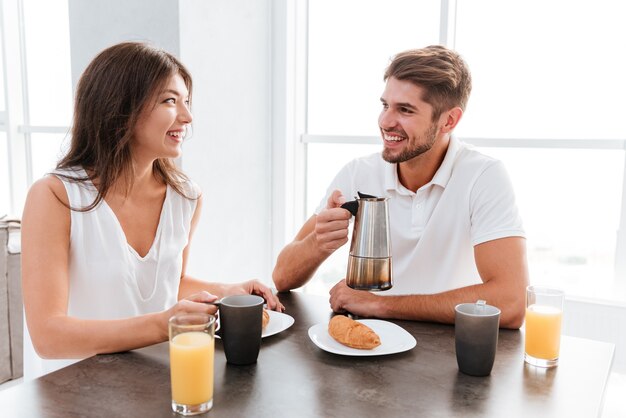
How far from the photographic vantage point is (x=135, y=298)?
1.56 m

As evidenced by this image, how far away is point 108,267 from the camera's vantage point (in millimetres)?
1510

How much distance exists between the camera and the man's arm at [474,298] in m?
1.40

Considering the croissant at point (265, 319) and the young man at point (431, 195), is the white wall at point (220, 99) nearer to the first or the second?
the young man at point (431, 195)

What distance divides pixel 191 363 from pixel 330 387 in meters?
0.26

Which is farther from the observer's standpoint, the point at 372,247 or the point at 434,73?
the point at 434,73

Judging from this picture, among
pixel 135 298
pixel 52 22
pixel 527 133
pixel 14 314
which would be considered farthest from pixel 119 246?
pixel 52 22

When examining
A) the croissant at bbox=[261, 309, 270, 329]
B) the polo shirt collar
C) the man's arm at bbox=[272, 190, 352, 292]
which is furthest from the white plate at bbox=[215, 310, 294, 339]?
the polo shirt collar

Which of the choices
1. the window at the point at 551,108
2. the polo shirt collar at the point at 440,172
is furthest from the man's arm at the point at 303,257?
the window at the point at 551,108

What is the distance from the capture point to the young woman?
1.35m

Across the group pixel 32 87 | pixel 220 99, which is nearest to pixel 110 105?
pixel 220 99

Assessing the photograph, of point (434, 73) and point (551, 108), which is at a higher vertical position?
point (434, 73)

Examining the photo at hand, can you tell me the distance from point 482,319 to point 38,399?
0.80m

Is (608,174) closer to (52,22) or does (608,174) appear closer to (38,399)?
(38,399)

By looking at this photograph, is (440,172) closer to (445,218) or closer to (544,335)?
(445,218)
